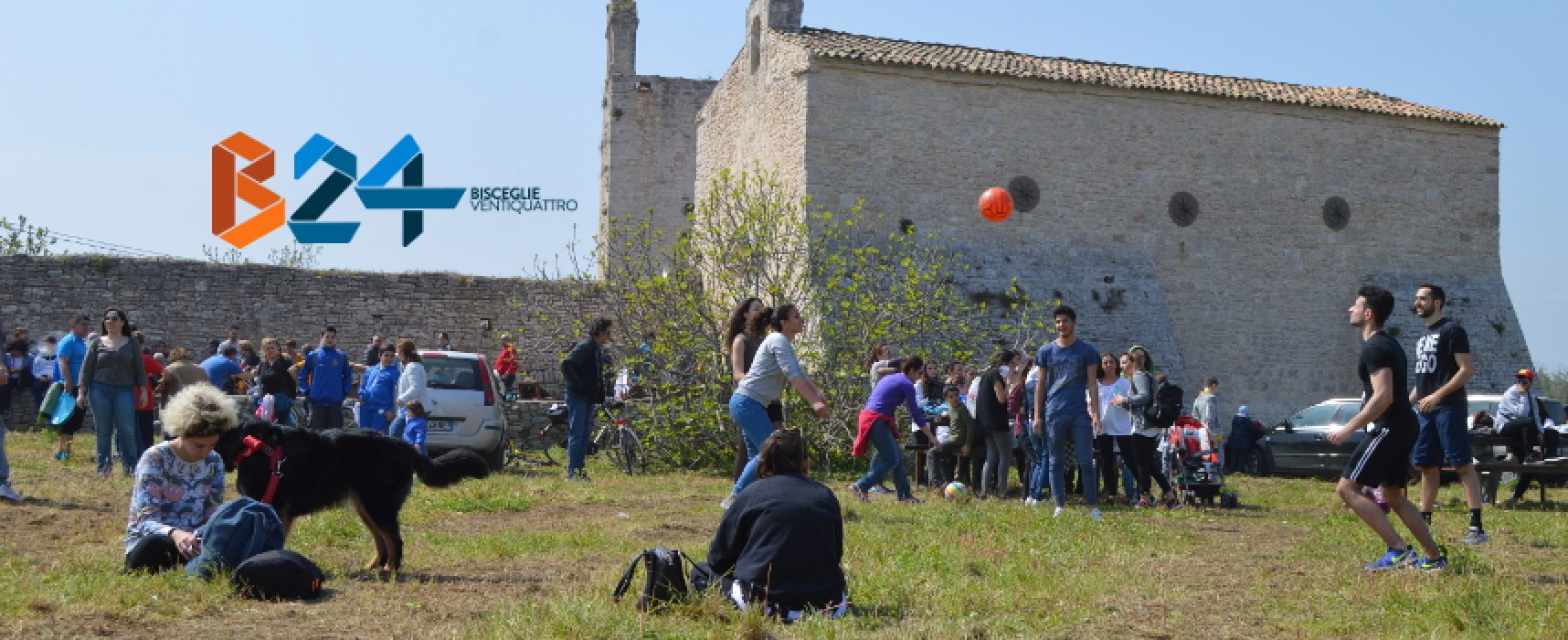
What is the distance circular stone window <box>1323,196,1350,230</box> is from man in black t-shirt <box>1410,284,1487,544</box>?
64.1 ft

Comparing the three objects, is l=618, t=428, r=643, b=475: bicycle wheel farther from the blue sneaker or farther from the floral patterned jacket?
the blue sneaker

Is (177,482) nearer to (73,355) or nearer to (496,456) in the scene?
(496,456)

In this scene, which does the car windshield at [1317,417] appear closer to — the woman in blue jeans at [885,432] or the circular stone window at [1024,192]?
the circular stone window at [1024,192]

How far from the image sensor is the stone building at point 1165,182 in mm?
24219

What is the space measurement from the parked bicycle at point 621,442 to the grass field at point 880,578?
3.71 metres

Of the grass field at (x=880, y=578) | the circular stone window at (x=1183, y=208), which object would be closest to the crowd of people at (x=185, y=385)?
the grass field at (x=880, y=578)

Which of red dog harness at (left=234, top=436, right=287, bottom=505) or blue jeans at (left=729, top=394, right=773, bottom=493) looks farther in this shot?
blue jeans at (left=729, top=394, right=773, bottom=493)

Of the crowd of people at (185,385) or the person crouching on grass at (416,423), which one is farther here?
the person crouching on grass at (416,423)

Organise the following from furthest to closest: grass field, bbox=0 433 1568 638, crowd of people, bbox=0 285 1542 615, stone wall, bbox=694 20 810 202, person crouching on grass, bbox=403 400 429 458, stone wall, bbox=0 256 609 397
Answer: stone wall, bbox=694 20 810 202
stone wall, bbox=0 256 609 397
person crouching on grass, bbox=403 400 429 458
crowd of people, bbox=0 285 1542 615
grass field, bbox=0 433 1568 638

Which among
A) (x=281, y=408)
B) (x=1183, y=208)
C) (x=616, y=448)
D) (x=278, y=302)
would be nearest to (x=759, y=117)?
(x=1183, y=208)

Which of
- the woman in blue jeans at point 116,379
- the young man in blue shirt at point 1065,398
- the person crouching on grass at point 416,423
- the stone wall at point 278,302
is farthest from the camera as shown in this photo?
the stone wall at point 278,302

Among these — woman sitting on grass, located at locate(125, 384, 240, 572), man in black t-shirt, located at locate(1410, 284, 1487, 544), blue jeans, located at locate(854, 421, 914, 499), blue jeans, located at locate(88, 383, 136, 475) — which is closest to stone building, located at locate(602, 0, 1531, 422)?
blue jeans, located at locate(854, 421, 914, 499)

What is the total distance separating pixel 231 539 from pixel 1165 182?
73.5 feet

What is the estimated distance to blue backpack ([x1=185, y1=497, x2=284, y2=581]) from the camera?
20.5 feet
